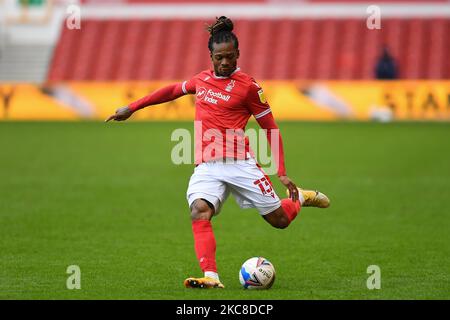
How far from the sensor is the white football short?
8.73 metres

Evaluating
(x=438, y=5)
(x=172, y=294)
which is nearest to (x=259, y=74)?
(x=438, y=5)

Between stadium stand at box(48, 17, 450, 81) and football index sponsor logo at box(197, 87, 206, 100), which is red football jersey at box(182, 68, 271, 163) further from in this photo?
stadium stand at box(48, 17, 450, 81)

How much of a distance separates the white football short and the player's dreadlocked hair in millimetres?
1013

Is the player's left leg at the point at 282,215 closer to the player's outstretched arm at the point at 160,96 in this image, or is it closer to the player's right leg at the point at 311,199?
the player's right leg at the point at 311,199

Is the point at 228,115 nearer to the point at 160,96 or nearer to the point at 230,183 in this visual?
the point at 230,183

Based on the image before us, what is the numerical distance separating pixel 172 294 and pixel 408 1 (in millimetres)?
32684

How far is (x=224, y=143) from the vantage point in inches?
347

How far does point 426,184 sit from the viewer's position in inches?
655

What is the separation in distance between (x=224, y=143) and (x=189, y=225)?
4096mm

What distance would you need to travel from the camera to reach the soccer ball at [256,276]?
27.8ft
